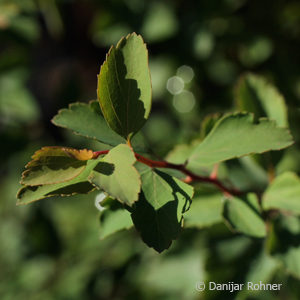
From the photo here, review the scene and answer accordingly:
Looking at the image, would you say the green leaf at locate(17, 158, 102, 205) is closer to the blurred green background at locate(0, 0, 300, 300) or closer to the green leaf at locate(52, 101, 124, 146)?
the green leaf at locate(52, 101, 124, 146)

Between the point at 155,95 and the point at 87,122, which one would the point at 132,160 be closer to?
the point at 87,122

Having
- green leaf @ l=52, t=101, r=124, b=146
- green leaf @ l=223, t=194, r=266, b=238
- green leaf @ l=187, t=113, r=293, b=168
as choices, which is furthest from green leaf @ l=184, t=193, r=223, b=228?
green leaf @ l=52, t=101, r=124, b=146

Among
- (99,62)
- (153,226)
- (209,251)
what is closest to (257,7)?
(209,251)

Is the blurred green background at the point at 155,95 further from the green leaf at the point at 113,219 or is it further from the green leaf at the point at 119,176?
the green leaf at the point at 119,176

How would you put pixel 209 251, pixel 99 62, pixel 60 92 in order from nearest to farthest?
1. pixel 209 251
2. pixel 60 92
3. pixel 99 62

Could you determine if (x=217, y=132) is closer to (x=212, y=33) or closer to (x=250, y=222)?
(x=250, y=222)

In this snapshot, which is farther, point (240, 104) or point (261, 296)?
point (261, 296)

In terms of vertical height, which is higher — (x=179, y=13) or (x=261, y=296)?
(x=179, y=13)
